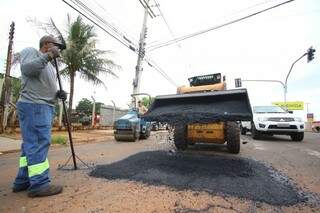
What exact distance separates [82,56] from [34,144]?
595 inches

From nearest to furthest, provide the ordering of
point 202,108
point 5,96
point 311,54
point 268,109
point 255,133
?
1. point 202,108
2. point 255,133
3. point 268,109
4. point 5,96
5. point 311,54

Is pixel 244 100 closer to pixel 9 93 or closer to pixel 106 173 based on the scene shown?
pixel 106 173

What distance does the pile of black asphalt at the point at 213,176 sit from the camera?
3.62 meters

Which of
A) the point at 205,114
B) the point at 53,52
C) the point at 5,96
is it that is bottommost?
the point at 205,114

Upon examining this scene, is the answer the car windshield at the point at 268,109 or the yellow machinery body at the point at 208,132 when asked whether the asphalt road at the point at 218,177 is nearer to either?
the yellow machinery body at the point at 208,132

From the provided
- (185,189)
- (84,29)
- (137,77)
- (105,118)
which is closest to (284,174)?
(185,189)

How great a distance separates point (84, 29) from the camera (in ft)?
59.2

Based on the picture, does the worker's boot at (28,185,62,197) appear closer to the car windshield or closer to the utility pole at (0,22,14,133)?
the utility pole at (0,22,14,133)

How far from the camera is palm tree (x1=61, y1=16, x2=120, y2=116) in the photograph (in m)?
17.6

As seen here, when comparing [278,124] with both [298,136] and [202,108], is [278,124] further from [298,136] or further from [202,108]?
[202,108]

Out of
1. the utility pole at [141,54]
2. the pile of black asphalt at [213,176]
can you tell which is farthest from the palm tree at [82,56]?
the pile of black asphalt at [213,176]

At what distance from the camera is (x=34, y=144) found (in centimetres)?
359

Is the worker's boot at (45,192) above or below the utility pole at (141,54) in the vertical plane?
below

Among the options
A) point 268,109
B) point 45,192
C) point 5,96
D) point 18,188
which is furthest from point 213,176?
point 5,96
